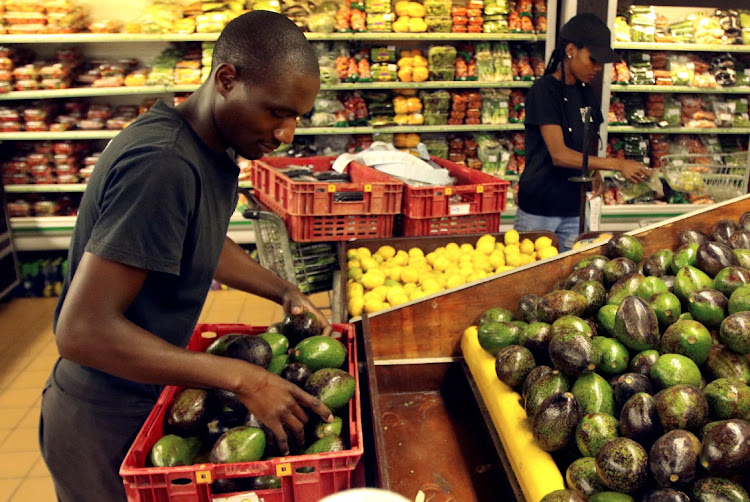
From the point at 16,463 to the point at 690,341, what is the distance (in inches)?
122

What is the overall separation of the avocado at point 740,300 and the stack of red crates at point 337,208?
193cm

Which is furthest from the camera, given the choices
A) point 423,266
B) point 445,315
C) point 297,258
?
point 297,258

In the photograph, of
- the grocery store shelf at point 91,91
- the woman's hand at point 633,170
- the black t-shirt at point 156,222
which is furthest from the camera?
the grocery store shelf at point 91,91

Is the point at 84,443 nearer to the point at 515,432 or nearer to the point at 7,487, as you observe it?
the point at 515,432

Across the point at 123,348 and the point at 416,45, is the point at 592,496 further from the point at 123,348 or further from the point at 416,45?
the point at 416,45

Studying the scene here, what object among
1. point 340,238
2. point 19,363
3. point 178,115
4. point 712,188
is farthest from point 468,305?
point 712,188

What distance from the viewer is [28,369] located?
13.2 ft

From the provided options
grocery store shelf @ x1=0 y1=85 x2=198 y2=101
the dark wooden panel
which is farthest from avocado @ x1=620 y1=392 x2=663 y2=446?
grocery store shelf @ x1=0 y1=85 x2=198 y2=101

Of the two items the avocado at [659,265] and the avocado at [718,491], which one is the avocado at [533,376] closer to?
the avocado at [718,491]

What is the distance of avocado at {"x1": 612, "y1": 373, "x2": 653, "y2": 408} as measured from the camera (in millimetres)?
1249

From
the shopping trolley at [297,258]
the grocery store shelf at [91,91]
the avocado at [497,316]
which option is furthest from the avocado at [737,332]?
the grocery store shelf at [91,91]

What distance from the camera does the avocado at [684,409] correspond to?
1116 millimetres

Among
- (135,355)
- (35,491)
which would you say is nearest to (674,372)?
(135,355)

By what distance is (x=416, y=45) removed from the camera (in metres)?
5.83
